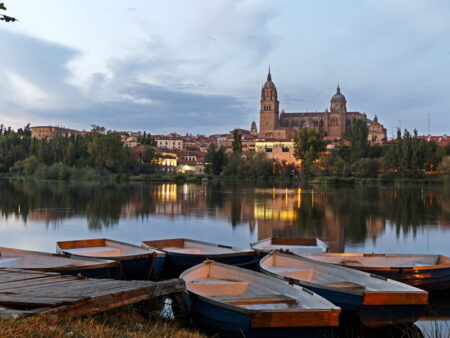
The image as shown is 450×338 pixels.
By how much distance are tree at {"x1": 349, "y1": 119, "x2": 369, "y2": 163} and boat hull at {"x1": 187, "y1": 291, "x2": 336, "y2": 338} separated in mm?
81082

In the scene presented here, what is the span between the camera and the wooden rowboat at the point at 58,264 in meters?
9.07

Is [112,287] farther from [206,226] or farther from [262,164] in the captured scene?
[262,164]

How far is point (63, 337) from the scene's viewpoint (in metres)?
4.43

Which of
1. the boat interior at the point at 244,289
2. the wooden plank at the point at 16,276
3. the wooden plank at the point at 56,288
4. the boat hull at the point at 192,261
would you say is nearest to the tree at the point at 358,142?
the boat hull at the point at 192,261

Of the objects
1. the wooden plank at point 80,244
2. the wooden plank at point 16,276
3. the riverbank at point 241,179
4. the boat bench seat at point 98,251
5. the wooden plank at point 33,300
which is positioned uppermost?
the riverbank at point 241,179

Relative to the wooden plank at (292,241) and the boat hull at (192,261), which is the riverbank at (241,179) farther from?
the boat hull at (192,261)

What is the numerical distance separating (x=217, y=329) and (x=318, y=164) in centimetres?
8030

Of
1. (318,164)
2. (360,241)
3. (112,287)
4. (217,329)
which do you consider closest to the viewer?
(112,287)

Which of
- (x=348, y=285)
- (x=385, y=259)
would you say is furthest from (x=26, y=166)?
(x=348, y=285)

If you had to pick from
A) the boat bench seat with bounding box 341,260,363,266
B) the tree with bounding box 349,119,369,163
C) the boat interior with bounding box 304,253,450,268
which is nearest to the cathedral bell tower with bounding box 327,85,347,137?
the tree with bounding box 349,119,369,163

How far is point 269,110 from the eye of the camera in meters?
168

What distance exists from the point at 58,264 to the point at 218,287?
3.77 meters

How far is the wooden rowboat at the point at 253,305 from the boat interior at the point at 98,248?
3.55 metres

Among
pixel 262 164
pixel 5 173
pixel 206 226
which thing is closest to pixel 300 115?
pixel 262 164
